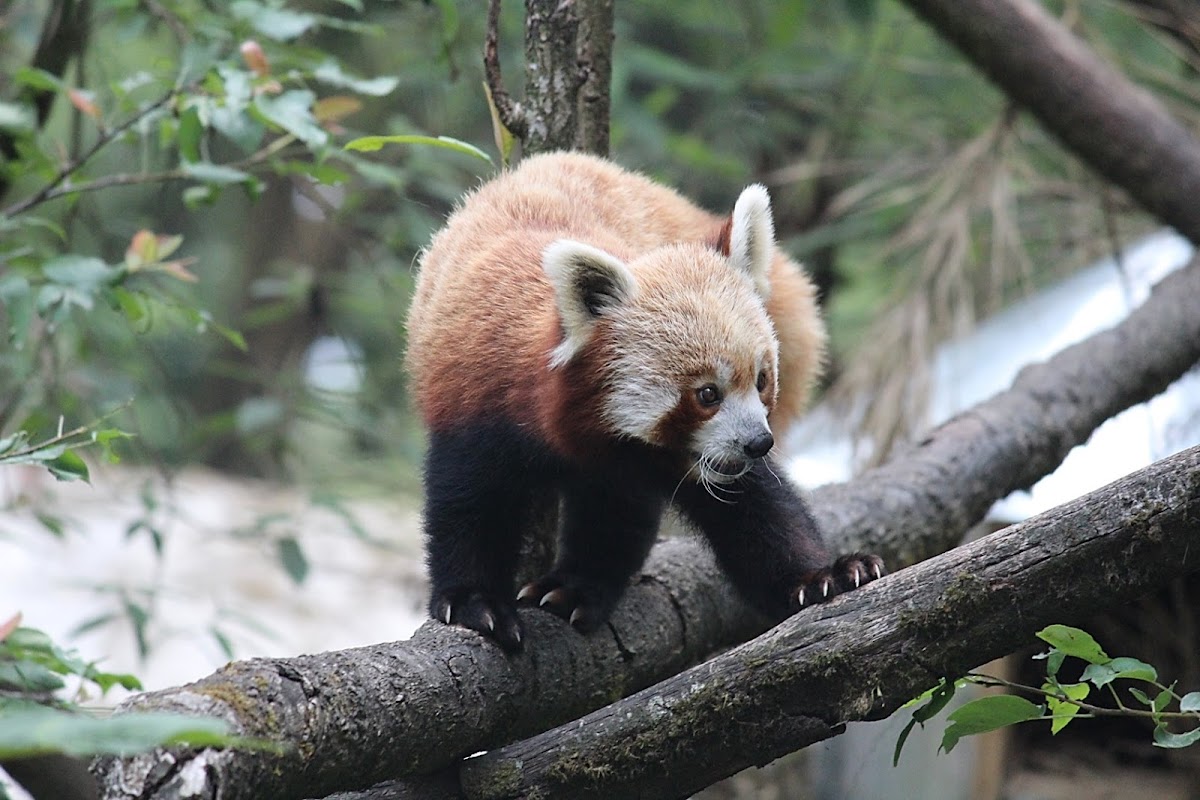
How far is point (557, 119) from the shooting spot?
10.1ft

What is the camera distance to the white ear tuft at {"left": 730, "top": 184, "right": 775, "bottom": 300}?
266 centimetres

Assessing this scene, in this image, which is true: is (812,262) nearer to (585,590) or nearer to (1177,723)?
(1177,723)

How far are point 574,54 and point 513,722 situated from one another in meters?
1.67

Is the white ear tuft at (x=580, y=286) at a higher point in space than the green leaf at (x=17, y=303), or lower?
lower

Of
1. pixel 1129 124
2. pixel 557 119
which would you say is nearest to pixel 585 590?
pixel 557 119

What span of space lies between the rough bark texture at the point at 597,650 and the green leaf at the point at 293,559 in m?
1.59

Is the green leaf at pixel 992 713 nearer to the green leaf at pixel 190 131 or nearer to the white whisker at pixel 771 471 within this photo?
the white whisker at pixel 771 471

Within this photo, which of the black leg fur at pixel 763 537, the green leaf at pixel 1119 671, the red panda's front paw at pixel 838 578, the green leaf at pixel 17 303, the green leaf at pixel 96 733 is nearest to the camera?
the green leaf at pixel 96 733

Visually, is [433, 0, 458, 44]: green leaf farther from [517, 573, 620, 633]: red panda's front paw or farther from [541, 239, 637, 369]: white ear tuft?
[517, 573, 620, 633]: red panda's front paw

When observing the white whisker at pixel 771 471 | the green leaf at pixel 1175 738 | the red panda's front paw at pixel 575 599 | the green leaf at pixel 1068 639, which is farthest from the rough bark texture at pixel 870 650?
the white whisker at pixel 771 471

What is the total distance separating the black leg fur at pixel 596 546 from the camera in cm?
269

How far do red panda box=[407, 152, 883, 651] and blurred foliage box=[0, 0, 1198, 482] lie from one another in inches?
16.6

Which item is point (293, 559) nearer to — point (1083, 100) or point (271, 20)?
point (271, 20)

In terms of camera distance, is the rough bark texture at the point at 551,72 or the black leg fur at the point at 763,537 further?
the rough bark texture at the point at 551,72
